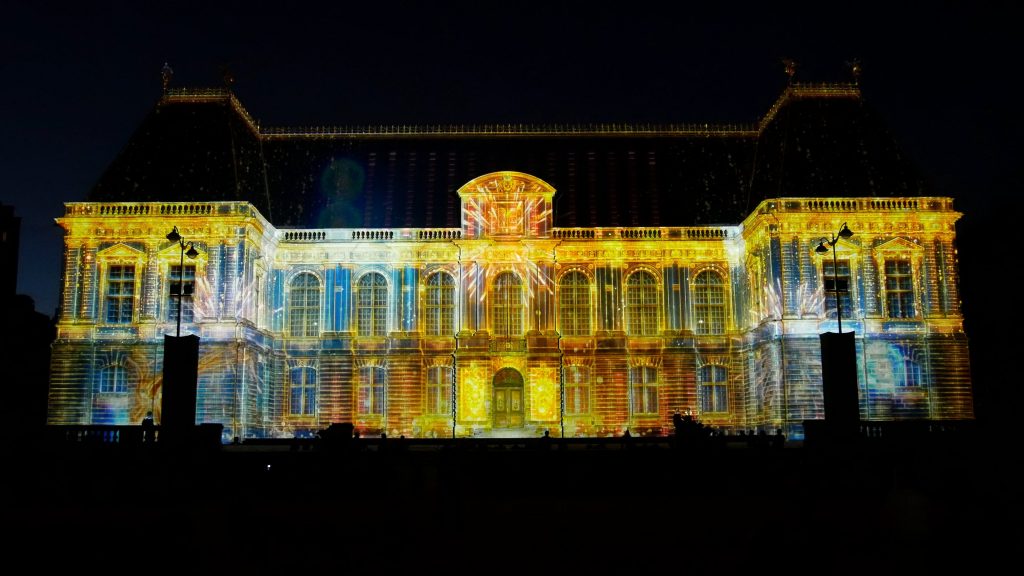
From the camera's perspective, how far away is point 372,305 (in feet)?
129

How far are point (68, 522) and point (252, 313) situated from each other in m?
20.8

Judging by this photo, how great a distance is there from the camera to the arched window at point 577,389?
38.8 meters

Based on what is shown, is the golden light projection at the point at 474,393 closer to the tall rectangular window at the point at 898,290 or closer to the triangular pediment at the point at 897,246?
the tall rectangular window at the point at 898,290

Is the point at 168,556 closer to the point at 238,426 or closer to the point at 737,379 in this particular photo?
the point at 238,426

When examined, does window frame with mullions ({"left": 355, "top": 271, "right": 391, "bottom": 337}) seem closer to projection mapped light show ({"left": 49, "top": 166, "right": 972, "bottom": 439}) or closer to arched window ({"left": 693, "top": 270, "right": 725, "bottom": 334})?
projection mapped light show ({"left": 49, "top": 166, "right": 972, "bottom": 439})

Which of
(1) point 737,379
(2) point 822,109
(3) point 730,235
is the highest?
(2) point 822,109

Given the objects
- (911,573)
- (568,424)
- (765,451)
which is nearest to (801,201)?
(568,424)

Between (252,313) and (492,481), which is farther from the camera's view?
(252,313)

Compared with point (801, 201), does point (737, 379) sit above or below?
below

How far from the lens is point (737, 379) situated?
128 feet

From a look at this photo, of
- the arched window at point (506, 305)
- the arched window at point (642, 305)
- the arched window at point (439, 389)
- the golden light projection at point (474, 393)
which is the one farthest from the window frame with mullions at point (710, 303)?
the arched window at point (439, 389)

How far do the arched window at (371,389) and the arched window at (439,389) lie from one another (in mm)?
1959

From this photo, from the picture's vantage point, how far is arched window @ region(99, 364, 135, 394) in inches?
1396

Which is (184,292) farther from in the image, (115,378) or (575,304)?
(575,304)
